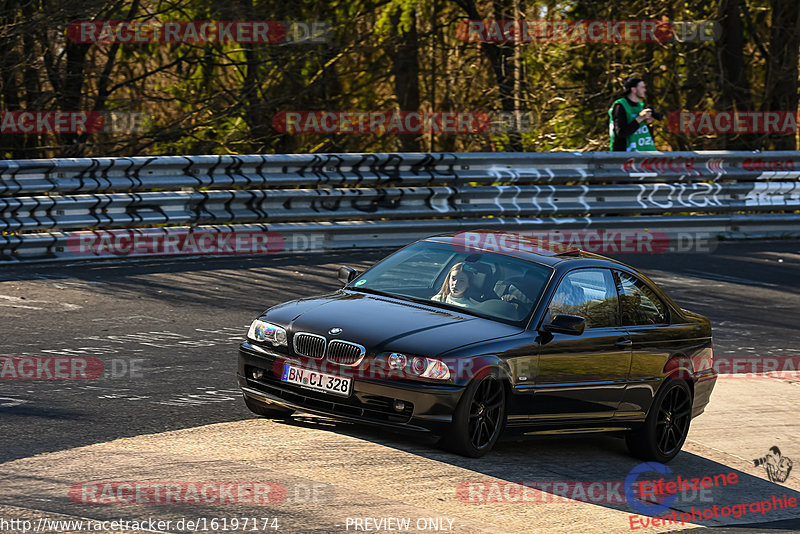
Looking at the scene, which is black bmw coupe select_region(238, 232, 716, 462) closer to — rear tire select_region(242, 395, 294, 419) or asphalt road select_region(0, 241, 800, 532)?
rear tire select_region(242, 395, 294, 419)

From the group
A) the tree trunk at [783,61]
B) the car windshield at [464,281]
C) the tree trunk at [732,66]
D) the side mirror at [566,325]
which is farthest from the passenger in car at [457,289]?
the tree trunk at [783,61]

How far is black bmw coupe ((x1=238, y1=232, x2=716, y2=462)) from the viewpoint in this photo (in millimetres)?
6965

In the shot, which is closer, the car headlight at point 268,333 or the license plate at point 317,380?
the license plate at point 317,380

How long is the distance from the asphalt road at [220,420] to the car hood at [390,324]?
0.63 m

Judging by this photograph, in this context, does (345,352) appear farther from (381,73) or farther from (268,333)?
(381,73)

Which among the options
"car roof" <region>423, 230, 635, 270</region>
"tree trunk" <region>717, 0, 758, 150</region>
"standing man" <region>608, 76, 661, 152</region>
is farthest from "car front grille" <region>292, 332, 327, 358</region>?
"tree trunk" <region>717, 0, 758, 150</region>

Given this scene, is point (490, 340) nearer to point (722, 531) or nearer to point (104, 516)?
point (722, 531)

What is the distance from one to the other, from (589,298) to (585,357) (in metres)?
0.48

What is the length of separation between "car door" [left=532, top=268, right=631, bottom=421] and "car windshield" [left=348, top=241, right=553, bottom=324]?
0.21 meters

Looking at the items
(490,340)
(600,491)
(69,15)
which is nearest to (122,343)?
(490,340)

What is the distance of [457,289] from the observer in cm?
788

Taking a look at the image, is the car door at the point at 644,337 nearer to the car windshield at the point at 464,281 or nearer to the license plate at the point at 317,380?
the car windshield at the point at 464,281

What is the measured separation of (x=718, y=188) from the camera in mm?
18156

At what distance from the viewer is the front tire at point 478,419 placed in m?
6.90
